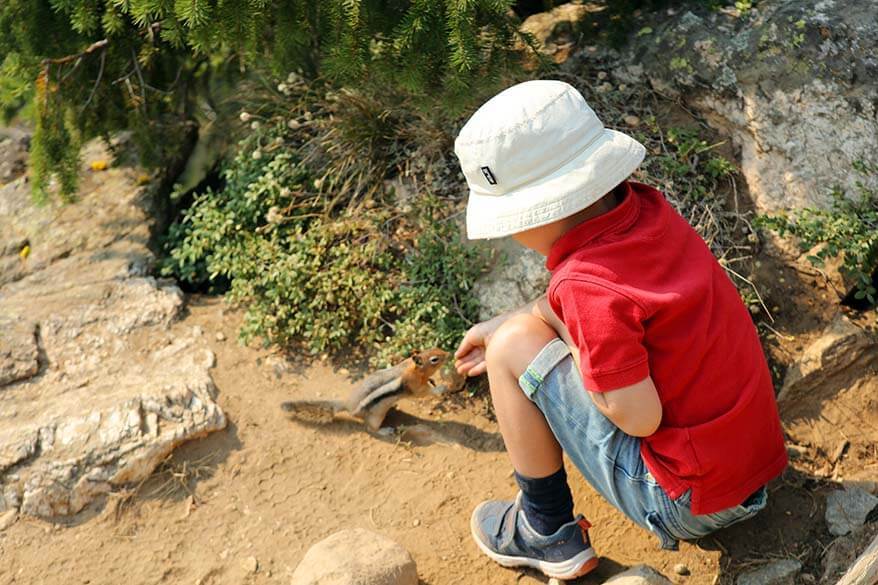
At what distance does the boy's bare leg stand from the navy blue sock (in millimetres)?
32

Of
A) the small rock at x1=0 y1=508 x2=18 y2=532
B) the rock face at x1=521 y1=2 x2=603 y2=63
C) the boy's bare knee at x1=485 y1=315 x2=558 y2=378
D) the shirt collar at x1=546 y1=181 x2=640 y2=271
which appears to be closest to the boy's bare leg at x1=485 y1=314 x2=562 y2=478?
the boy's bare knee at x1=485 y1=315 x2=558 y2=378

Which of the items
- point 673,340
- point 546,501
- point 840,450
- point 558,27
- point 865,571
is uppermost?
point 673,340

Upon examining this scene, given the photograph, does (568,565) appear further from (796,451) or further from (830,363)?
(830,363)

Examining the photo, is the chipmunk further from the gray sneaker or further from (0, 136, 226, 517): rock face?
the gray sneaker

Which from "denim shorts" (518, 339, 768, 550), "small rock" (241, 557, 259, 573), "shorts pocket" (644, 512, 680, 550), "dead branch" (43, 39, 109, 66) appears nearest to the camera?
"denim shorts" (518, 339, 768, 550)

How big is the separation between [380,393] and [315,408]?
0.99 feet

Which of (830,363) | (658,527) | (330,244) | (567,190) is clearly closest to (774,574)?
(658,527)

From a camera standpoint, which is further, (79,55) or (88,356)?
(79,55)

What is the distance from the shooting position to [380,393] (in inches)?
136

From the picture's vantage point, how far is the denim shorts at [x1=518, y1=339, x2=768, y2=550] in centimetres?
245

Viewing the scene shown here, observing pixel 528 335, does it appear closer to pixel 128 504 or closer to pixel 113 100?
pixel 128 504

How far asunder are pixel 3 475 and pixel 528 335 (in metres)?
2.15

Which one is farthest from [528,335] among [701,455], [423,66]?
[423,66]

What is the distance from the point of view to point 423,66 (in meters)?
3.58
